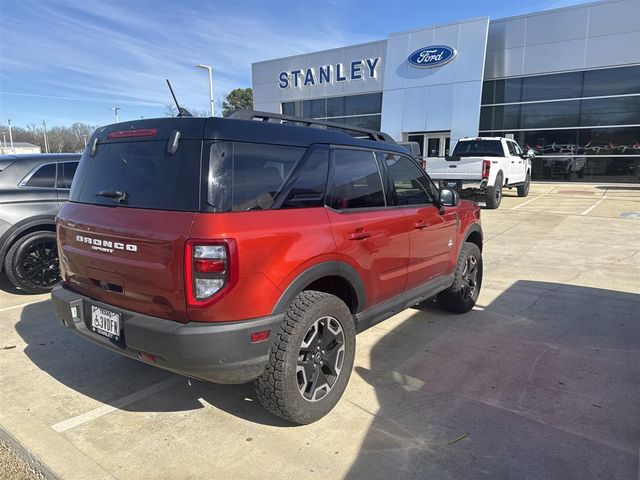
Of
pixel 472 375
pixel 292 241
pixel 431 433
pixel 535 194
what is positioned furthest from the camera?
pixel 535 194

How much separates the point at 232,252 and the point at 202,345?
1.70ft

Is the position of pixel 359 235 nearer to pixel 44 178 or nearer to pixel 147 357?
pixel 147 357

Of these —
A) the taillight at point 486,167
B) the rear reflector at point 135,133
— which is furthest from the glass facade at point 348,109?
the rear reflector at point 135,133

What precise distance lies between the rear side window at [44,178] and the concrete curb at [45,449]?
3.57 metres

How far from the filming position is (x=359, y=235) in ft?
10.6

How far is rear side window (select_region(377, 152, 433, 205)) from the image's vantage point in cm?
384

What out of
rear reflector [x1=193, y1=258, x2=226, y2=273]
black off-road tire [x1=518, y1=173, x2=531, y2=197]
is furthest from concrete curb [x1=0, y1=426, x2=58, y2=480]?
black off-road tire [x1=518, y1=173, x2=531, y2=197]

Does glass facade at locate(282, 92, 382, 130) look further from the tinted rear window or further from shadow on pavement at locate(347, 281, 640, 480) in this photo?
shadow on pavement at locate(347, 281, 640, 480)

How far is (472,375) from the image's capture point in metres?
3.65

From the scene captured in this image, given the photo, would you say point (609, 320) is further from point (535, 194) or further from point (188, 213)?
point (535, 194)

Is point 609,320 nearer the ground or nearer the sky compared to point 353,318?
nearer the ground

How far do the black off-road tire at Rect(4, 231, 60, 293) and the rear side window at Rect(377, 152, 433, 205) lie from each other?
171 inches

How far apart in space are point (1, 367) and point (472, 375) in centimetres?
384

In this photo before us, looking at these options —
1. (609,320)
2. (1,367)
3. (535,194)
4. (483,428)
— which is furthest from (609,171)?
(1,367)
